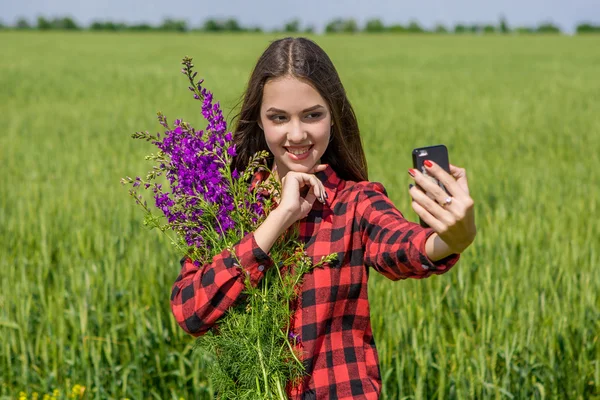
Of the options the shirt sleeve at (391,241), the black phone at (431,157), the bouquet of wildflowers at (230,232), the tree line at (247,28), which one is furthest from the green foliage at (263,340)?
the tree line at (247,28)

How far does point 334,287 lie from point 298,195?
236mm

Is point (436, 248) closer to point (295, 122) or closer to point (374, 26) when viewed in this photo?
point (295, 122)

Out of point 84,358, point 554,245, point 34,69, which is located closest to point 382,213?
point 84,358

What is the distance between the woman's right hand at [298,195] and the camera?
1471mm

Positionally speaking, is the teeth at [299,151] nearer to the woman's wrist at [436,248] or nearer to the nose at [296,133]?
the nose at [296,133]

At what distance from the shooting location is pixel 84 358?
8.88ft

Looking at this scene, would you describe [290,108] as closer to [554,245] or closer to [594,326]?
[594,326]

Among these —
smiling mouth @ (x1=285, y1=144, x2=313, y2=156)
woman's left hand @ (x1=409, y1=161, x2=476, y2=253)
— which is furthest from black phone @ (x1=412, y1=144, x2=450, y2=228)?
smiling mouth @ (x1=285, y1=144, x2=313, y2=156)

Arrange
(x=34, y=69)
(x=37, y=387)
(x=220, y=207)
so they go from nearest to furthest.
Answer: (x=220, y=207), (x=37, y=387), (x=34, y=69)

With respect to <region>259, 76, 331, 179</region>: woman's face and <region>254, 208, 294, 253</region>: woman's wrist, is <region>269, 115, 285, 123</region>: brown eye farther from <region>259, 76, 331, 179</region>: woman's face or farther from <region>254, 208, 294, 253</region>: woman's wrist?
<region>254, 208, 294, 253</region>: woman's wrist

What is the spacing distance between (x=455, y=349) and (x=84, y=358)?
1.43 m

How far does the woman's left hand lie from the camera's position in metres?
1.25

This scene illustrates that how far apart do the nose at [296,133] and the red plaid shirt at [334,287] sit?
155mm

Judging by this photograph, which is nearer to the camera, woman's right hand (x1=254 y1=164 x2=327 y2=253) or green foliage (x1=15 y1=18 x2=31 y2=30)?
woman's right hand (x1=254 y1=164 x2=327 y2=253)
